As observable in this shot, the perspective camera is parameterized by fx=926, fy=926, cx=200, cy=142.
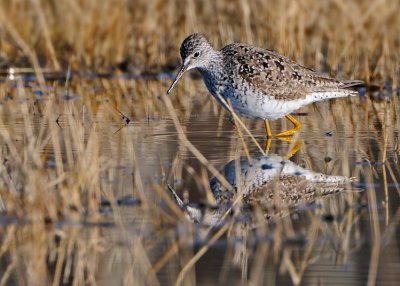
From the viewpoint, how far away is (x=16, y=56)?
13.5 metres

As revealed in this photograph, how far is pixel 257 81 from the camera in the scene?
29.1 feet

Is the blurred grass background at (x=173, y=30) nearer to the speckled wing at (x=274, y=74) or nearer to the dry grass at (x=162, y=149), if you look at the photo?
the dry grass at (x=162, y=149)

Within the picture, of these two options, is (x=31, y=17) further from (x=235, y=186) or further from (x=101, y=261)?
(x=101, y=261)

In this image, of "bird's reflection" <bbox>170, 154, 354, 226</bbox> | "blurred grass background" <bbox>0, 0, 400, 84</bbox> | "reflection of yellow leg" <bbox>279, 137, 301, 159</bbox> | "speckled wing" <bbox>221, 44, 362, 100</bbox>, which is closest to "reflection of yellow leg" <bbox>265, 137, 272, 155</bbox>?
"reflection of yellow leg" <bbox>279, 137, 301, 159</bbox>

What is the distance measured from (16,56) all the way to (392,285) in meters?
9.70

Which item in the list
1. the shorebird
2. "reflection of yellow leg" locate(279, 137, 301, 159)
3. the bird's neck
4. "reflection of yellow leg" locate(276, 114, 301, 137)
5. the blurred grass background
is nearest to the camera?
"reflection of yellow leg" locate(279, 137, 301, 159)

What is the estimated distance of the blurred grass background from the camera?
1279 cm

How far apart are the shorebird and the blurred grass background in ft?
10.1

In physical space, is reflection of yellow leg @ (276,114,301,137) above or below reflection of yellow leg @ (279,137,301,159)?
above

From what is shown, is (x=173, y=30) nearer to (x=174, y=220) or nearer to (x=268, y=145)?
(x=268, y=145)

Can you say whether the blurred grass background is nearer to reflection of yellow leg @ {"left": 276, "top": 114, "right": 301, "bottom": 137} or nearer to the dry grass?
the dry grass

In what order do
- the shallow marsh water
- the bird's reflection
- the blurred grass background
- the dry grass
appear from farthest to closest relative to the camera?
the blurred grass background → the bird's reflection → the dry grass → the shallow marsh water

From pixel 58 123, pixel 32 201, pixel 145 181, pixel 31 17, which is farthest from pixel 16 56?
pixel 32 201

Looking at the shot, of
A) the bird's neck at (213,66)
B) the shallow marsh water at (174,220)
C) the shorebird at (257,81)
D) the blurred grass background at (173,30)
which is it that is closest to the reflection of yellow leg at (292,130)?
the shorebird at (257,81)
